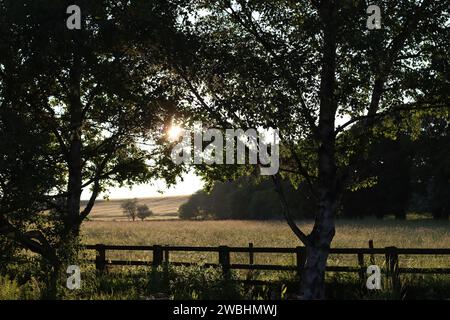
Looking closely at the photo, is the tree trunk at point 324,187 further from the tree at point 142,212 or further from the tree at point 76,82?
the tree at point 142,212

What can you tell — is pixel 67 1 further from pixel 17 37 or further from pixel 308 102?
pixel 308 102

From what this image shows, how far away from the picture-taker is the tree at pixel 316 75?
42.2 ft

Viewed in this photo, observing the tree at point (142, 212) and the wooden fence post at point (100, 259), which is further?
the tree at point (142, 212)

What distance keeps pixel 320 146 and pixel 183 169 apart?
5820 mm

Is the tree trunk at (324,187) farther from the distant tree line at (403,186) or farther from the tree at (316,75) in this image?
the distant tree line at (403,186)

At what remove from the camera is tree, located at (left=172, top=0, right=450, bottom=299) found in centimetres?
1288

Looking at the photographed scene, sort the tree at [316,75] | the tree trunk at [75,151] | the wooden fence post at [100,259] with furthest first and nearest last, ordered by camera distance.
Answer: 1. the wooden fence post at [100,259]
2. the tree trunk at [75,151]
3. the tree at [316,75]

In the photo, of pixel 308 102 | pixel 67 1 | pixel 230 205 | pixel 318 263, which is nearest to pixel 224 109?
pixel 308 102

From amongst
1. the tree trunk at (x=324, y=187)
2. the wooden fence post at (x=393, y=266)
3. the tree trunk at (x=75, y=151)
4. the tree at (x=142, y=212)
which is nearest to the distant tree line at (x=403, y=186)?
the tree trunk at (x=75, y=151)

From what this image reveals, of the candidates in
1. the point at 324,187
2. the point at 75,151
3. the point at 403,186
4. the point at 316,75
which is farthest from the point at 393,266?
the point at 403,186

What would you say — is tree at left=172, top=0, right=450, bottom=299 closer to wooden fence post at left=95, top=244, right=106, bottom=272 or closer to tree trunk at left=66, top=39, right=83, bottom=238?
tree trunk at left=66, top=39, right=83, bottom=238

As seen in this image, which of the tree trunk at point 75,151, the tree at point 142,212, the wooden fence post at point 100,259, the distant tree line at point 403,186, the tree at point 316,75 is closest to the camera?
the tree at point 316,75

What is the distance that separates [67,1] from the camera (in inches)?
618

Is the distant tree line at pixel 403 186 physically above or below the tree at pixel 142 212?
above
